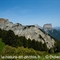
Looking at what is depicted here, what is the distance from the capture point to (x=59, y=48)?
159125 mm

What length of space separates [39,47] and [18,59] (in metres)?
139

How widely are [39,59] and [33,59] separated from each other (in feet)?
3.74

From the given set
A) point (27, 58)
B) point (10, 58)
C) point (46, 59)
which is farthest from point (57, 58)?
point (10, 58)

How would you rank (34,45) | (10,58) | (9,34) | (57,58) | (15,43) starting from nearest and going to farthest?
(57,58) < (10,58) < (15,43) < (9,34) < (34,45)

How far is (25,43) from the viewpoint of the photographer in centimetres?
14200

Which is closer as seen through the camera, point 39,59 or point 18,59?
point 39,59

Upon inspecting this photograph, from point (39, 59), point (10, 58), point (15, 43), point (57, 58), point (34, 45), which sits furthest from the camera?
point (34, 45)

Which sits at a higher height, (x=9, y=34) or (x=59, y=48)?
(x=9, y=34)

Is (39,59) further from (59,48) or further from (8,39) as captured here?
(59,48)

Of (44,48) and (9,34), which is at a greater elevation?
(9,34)

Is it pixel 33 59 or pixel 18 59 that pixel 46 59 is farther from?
pixel 18 59

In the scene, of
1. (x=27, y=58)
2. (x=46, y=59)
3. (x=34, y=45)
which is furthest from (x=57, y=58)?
(x=34, y=45)

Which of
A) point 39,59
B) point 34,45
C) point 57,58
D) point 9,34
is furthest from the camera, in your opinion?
point 34,45

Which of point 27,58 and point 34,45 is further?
point 34,45
